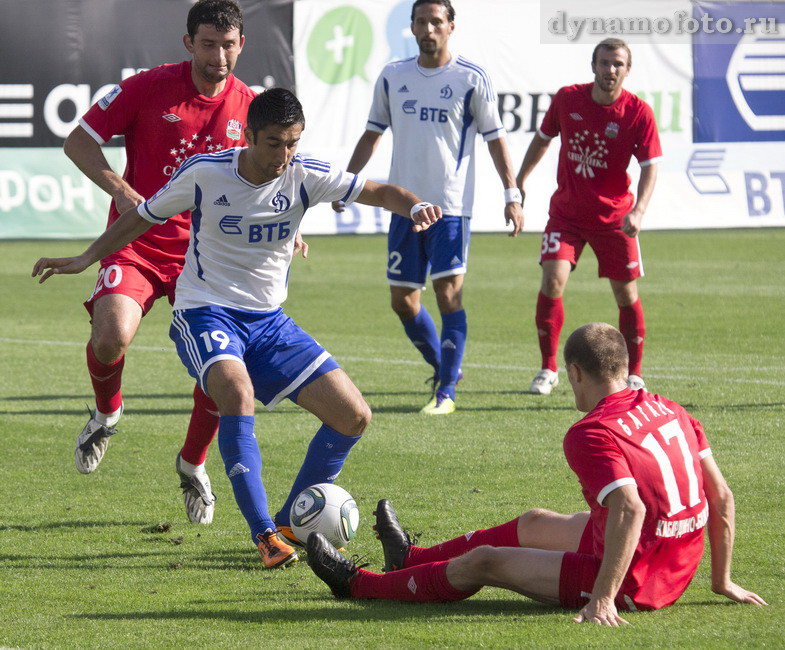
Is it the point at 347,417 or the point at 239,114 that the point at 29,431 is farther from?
the point at 347,417

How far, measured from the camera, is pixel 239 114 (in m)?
6.38

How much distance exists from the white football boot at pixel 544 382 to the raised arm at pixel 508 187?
1.20 m

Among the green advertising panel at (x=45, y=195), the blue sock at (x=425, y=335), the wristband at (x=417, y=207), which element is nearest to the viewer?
the wristband at (x=417, y=207)

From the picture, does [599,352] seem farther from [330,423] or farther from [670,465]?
[330,423]

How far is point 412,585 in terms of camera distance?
4.41 m

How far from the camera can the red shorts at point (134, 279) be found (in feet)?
20.1

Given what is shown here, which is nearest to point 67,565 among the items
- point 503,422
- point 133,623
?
point 133,623

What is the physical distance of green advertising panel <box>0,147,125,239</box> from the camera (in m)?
19.0

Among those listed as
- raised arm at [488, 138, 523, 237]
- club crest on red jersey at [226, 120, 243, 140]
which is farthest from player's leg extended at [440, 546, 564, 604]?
raised arm at [488, 138, 523, 237]

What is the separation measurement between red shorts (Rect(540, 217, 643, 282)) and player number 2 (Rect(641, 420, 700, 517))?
490 centimetres

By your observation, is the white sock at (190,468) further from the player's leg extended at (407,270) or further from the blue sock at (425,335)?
the blue sock at (425,335)

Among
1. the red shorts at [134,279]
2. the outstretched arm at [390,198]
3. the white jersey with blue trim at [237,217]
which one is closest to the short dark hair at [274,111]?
the white jersey with blue trim at [237,217]

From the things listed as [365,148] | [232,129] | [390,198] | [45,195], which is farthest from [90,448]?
[45,195]

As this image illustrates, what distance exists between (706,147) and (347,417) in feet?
55.2
